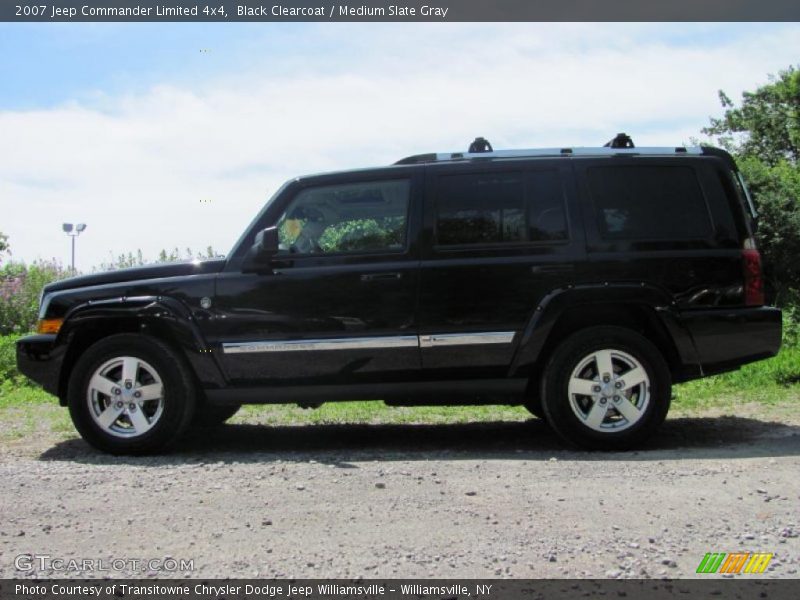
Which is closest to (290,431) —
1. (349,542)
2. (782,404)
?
(349,542)

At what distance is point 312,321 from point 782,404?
4.57 metres

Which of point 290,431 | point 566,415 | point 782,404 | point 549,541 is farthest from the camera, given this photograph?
point 782,404

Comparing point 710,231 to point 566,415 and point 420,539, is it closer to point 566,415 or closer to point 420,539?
point 566,415

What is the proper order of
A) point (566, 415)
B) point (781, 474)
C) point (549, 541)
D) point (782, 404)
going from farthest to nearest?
point (782, 404) → point (566, 415) → point (781, 474) → point (549, 541)

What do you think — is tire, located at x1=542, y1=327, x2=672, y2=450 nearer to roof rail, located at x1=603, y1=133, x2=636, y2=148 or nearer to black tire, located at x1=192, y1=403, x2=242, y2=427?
roof rail, located at x1=603, y1=133, x2=636, y2=148

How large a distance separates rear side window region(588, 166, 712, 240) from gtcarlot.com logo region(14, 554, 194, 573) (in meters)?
3.77

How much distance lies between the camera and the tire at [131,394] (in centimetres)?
614

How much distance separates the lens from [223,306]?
20.4 ft

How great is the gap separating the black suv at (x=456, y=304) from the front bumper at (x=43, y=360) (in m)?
0.01

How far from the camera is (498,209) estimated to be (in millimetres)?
6199

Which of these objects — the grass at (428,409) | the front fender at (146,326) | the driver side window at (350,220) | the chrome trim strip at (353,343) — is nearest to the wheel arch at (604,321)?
the chrome trim strip at (353,343)

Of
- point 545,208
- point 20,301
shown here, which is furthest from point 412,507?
point 20,301

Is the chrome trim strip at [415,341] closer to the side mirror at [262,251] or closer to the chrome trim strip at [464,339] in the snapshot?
the chrome trim strip at [464,339]

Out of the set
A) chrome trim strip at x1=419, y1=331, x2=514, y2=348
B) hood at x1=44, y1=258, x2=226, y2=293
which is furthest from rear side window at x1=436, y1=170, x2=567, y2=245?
hood at x1=44, y1=258, x2=226, y2=293
